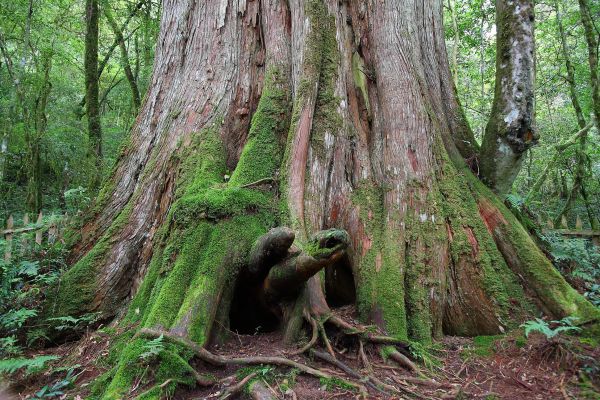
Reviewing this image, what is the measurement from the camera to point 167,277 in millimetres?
3357

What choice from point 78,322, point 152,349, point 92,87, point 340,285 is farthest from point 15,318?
point 92,87

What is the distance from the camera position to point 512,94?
4.17m

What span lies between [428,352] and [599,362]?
1.17 metres

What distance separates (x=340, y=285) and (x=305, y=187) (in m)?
1.05

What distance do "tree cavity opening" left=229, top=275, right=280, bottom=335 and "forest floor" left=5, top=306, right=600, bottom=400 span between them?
0.21m

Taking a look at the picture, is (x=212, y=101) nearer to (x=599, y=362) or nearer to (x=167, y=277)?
(x=167, y=277)

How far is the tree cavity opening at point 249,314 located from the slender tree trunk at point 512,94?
2.93 metres

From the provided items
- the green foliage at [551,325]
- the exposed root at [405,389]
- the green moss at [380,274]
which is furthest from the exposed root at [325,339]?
the green foliage at [551,325]

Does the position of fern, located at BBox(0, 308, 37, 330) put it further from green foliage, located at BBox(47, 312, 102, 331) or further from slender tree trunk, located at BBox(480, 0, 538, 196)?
slender tree trunk, located at BBox(480, 0, 538, 196)

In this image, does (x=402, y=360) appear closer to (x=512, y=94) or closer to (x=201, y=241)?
(x=201, y=241)

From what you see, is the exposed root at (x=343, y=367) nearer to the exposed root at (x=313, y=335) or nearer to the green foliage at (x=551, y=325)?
the exposed root at (x=313, y=335)

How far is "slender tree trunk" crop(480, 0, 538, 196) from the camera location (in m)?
4.12

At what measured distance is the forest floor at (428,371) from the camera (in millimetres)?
2705

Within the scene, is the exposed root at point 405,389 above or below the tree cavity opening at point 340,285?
below
